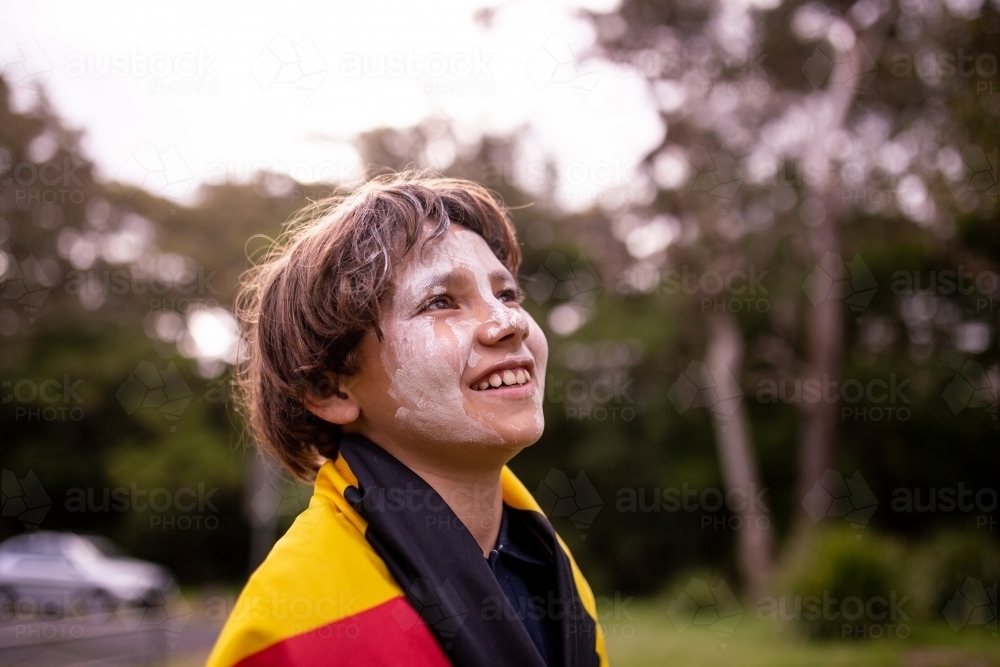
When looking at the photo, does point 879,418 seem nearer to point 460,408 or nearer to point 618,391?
point 618,391

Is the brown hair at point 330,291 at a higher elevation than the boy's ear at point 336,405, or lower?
higher

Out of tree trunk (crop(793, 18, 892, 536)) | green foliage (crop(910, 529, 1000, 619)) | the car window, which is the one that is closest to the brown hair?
green foliage (crop(910, 529, 1000, 619))

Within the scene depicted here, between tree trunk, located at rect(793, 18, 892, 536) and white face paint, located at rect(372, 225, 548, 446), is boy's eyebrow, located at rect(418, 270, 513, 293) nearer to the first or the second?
white face paint, located at rect(372, 225, 548, 446)

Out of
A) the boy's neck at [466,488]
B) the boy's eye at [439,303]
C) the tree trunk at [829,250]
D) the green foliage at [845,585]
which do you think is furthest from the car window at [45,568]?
the boy's eye at [439,303]

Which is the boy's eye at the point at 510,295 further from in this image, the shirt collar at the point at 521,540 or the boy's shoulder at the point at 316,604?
the boy's shoulder at the point at 316,604

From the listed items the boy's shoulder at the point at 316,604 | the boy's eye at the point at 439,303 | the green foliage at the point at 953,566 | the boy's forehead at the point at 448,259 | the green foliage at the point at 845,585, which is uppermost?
the boy's forehead at the point at 448,259

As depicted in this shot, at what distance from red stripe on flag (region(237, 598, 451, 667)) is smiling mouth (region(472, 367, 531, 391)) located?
548mm

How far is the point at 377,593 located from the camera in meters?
1.86

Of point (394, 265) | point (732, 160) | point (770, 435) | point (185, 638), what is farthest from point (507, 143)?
point (394, 265)

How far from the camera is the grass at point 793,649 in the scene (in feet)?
23.6

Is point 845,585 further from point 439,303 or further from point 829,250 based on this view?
point 439,303

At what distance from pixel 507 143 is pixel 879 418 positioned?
9940 mm

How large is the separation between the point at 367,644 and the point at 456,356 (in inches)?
27.6

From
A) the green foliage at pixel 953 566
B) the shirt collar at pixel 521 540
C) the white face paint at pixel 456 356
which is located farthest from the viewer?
the green foliage at pixel 953 566
